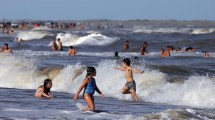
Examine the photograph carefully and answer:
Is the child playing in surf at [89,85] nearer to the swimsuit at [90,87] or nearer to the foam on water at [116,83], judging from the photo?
the swimsuit at [90,87]

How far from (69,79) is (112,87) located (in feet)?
8.91

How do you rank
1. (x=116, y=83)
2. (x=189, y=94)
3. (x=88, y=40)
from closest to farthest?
(x=189, y=94), (x=116, y=83), (x=88, y=40)

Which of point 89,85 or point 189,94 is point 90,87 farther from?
point 189,94

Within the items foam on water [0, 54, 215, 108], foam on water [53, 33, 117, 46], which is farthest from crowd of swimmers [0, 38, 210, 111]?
foam on water [53, 33, 117, 46]

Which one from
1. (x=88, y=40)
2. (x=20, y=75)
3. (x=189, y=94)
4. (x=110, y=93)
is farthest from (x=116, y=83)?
(x=88, y=40)

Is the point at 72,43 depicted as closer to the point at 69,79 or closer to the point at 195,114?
the point at 69,79

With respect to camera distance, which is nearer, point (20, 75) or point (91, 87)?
point (91, 87)

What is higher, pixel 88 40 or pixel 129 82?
pixel 129 82

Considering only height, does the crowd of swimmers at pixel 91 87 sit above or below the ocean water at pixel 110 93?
above

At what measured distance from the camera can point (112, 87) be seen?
19.7 metres

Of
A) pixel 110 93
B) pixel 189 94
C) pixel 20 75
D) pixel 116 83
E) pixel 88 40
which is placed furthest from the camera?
pixel 88 40

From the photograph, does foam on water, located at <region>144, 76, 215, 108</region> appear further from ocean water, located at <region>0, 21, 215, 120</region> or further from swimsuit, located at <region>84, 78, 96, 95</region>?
swimsuit, located at <region>84, 78, 96, 95</region>

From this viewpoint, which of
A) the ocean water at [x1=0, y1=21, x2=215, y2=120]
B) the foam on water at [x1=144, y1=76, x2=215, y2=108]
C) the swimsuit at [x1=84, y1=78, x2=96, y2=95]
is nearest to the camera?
the ocean water at [x1=0, y1=21, x2=215, y2=120]

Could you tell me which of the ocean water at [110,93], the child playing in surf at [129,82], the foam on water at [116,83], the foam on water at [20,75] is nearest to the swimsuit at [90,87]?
the ocean water at [110,93]
